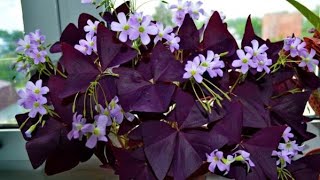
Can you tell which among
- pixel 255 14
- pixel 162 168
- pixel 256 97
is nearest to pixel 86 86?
pixel 162 168

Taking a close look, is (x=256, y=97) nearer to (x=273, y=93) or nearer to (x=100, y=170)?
(x=273, y=93)

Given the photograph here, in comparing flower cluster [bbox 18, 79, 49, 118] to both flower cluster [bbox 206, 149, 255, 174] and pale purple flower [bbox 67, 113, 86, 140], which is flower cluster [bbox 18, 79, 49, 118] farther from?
flower cluster [bbox 206, 149, 255, 174]

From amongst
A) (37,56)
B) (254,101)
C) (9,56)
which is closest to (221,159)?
(254,101)

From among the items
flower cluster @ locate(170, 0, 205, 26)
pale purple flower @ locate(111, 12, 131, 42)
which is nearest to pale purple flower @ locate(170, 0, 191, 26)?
flower cluster @ locate(170, 0, 205, 26)

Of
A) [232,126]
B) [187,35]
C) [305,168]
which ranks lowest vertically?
[305,168]

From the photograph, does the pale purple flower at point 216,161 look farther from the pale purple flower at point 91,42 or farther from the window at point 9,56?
the window at point 9,56

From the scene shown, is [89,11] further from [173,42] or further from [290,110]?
[290,110]
